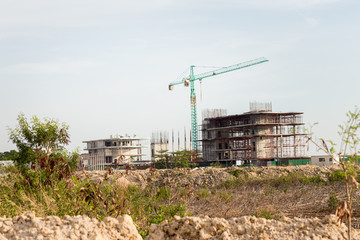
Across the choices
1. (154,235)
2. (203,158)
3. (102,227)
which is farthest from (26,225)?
(203,158)

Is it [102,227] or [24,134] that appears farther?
[24,134]

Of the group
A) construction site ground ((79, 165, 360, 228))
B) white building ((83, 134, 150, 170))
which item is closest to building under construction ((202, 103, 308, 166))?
white building ((83, 134, 150, 170))

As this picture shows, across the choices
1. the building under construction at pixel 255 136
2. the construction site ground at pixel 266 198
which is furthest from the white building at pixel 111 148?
the construction site ground at pixel 266 198

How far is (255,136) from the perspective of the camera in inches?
2365

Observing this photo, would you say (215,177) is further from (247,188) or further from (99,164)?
(99,164)

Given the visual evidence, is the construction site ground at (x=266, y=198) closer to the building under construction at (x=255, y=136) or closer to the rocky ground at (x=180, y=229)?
the rocky ground at (x=180, y=229)

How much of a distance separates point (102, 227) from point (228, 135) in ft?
200

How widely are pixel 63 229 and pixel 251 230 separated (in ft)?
7.56

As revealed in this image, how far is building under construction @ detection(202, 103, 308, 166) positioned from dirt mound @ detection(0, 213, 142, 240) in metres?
55.3

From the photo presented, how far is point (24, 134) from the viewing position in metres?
15.2

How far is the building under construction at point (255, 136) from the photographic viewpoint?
60.4m

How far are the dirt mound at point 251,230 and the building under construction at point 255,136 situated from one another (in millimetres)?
54750

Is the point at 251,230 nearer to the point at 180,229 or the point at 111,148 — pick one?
the point at 180,229

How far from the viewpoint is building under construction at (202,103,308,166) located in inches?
2377
